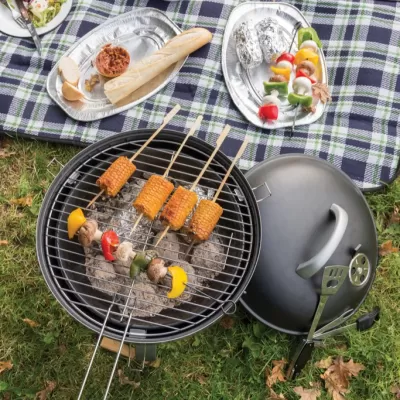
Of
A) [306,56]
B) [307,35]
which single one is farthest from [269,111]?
[307,35]

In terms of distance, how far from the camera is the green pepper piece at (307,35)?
3191 mm

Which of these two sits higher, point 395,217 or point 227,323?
point 395,217

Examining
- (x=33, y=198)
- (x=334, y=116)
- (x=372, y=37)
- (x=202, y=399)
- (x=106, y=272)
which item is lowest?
(x=202, y=399)

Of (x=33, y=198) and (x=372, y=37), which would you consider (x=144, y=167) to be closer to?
(x=33, y=198)

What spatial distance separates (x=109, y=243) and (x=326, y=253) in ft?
3.19

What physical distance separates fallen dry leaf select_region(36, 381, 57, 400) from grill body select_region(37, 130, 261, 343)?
0.85 metres

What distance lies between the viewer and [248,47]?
3.12 metres

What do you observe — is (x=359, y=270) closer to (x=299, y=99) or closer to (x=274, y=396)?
(x=274, y=396)

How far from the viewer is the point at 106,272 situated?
96.8 inches

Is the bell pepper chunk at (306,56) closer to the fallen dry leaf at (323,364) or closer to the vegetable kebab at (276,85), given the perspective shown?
the vegetable kebab at (276,85)

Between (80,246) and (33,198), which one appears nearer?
(80,246)

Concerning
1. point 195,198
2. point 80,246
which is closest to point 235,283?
point 195,198

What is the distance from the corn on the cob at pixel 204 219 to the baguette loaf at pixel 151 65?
1.22 m

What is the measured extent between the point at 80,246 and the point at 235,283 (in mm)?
794
